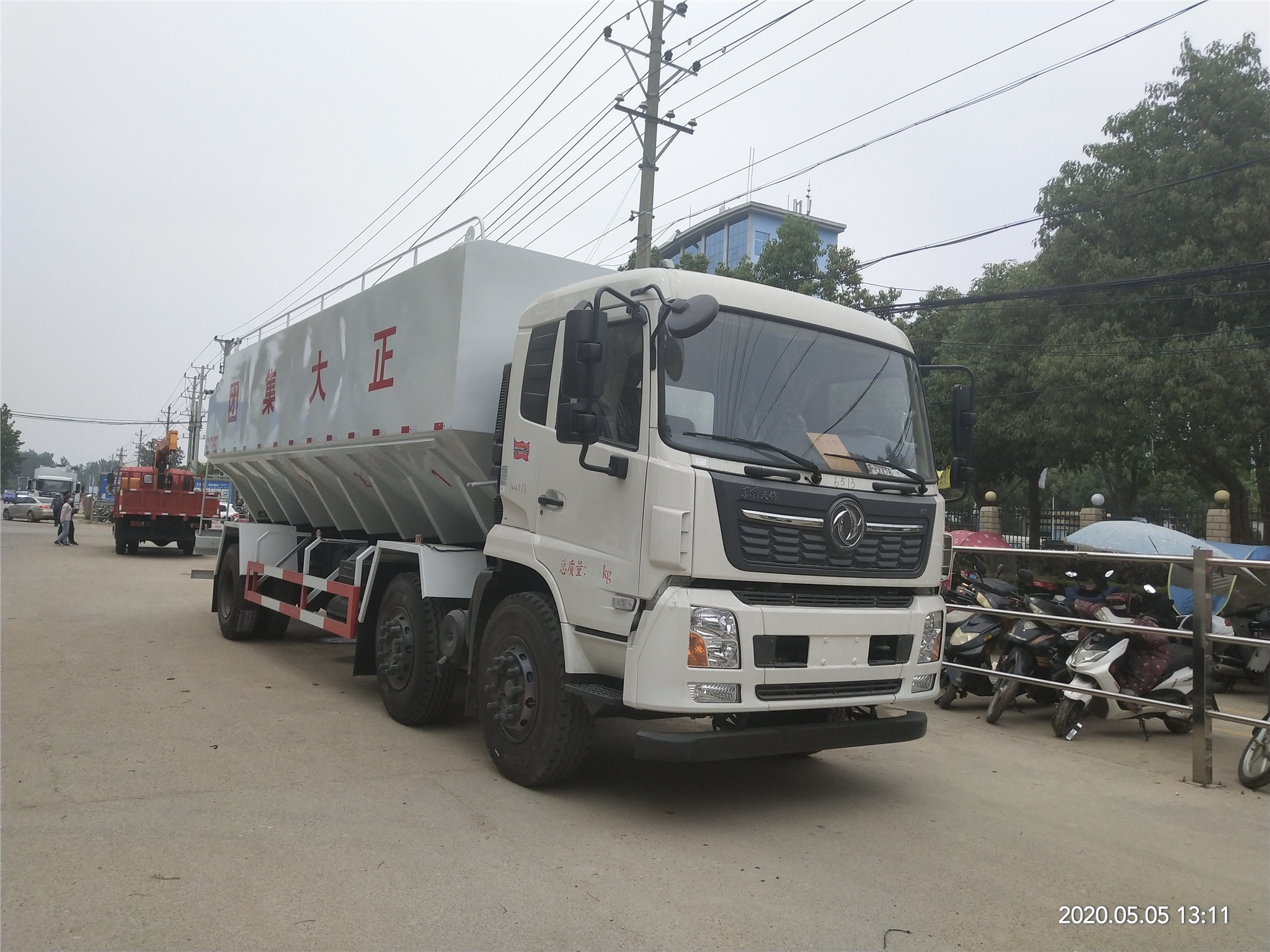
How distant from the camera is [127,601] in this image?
13.9 meters

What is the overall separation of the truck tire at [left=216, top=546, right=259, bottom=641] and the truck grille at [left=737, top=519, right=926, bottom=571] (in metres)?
7.67

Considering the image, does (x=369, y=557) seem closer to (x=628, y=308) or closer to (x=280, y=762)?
(x=280, y=762)

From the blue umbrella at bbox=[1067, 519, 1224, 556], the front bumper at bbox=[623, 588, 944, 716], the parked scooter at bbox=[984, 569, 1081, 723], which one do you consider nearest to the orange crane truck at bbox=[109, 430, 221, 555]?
the blue umbrella at bbox=[1067, 519, 1224, 556]

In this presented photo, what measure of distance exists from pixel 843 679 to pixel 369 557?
4218 mm

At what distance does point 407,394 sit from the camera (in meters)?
6.67

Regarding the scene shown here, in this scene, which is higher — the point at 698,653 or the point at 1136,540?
the point at 1136,540

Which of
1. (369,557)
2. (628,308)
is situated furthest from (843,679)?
(369,557)

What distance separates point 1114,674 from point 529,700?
460 cm

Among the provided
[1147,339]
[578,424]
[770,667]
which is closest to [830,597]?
[770,667]

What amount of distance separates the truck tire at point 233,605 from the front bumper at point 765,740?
23.9 ft

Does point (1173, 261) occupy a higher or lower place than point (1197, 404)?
higher

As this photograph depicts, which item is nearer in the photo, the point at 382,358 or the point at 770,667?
the point at 770,667

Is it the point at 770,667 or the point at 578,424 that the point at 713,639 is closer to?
the point at 770,667
